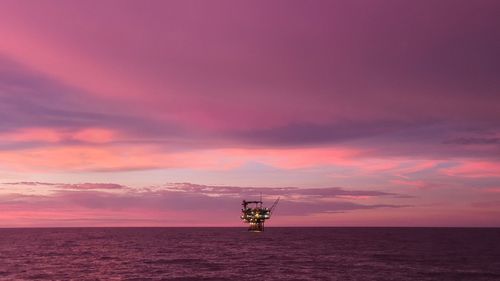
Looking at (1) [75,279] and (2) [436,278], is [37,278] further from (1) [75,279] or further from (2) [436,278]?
(2) [436,278]

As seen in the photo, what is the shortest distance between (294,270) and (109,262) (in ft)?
132

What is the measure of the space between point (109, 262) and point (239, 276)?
35.7 m

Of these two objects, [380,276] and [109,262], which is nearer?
[380,276]

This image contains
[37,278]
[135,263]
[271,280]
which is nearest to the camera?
[271,280]

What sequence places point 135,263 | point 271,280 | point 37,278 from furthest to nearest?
point 135,263 < point 37,278 < point 271,280

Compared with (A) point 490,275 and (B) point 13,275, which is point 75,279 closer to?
(B) point 13,275

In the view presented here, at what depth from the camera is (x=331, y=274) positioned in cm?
7800

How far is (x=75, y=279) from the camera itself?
240 ft

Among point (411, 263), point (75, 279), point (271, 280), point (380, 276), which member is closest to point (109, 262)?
point (75, 279)

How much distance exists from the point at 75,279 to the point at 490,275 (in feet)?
221

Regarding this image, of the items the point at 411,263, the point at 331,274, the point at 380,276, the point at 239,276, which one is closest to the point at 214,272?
the point at 239,276

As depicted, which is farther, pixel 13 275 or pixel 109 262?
pixel 109 262

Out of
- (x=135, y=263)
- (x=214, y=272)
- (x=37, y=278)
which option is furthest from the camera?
(x=135, y=263)

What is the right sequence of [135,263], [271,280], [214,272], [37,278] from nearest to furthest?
[271,280] → [37,278] → [214,272] → [135,263]
